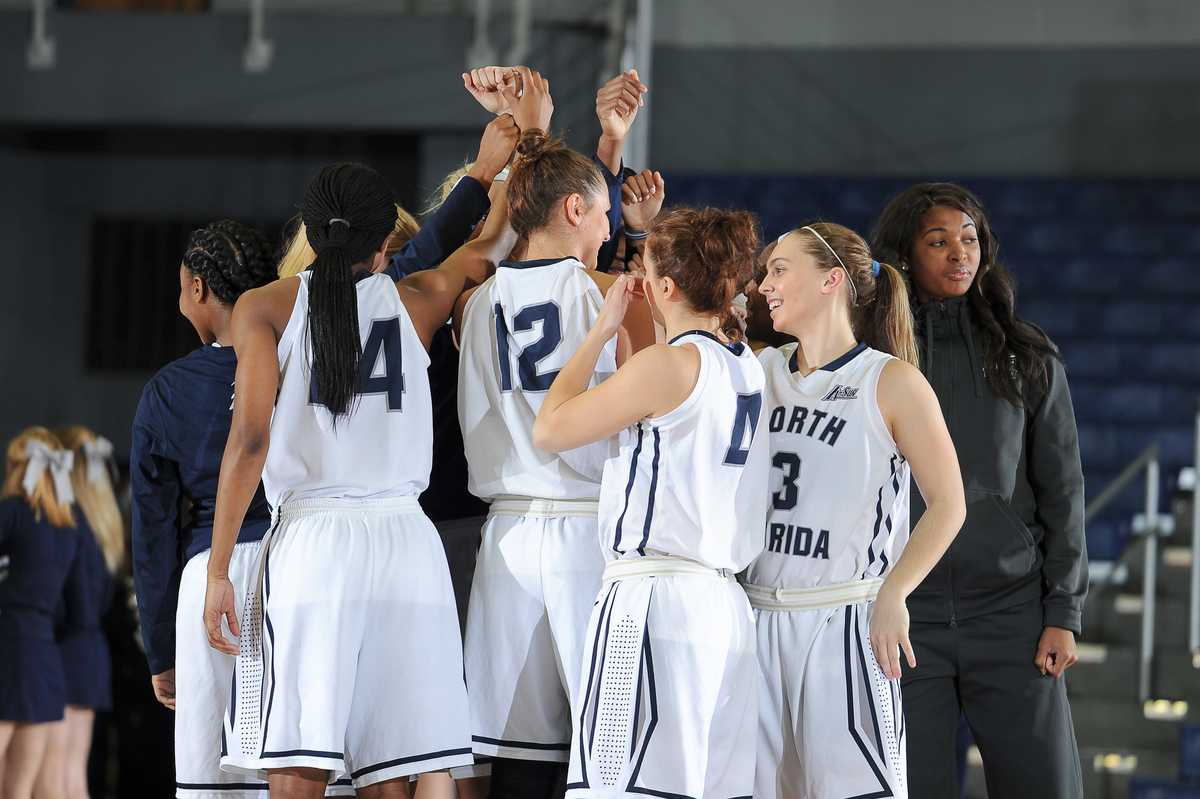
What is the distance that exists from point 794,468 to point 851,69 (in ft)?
31.1

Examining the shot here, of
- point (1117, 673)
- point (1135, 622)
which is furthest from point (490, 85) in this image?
point (1135, 622)

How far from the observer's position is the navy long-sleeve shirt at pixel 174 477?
11.1 ft

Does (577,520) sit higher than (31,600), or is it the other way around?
(577,520)

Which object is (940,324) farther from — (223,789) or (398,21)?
(398,21)

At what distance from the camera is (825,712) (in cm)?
283

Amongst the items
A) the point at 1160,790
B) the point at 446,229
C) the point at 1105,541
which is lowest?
the point at 1160,790

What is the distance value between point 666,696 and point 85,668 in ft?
15.5

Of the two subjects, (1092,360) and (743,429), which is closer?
(743,429)

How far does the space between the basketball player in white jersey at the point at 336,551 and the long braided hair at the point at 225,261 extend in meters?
0.51

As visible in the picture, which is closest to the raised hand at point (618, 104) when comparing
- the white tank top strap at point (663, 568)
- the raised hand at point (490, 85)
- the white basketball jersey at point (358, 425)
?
the raised hand at point (490, 85)

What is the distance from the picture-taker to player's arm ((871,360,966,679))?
9.14ft

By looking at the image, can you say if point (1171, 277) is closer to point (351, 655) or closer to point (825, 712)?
point (825, 712)

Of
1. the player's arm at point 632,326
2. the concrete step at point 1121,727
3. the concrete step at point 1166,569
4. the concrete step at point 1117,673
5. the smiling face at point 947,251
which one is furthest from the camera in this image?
the concrete step at point 1166,569

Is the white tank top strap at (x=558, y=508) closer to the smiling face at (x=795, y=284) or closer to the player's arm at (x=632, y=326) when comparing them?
the player's arm at (x=632, y=326)
